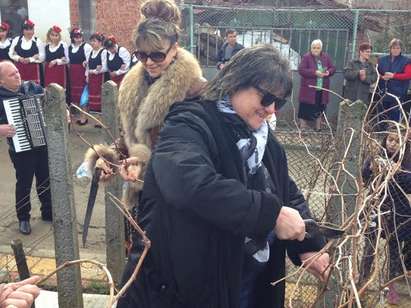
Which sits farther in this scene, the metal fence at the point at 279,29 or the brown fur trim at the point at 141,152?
the metal fence at the point at 279,29

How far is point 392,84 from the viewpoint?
29.1ft

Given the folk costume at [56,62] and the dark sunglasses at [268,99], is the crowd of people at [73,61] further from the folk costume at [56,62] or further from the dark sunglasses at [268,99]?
the dark sunglasses at [268,99]

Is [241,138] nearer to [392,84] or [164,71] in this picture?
[164,71]

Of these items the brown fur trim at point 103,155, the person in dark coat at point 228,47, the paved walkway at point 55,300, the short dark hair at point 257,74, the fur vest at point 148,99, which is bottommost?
the paved walkway at point 55,300

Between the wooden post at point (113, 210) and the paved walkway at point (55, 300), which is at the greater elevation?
the wooden post at point (113, 210)

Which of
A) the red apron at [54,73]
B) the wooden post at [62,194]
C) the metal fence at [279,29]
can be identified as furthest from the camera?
the red apron at [54,73]

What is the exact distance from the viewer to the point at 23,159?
510 cm

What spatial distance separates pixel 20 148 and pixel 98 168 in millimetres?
2342

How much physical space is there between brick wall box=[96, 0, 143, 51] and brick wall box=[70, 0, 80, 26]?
1.57 feet

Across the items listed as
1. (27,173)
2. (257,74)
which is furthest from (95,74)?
(257,74)

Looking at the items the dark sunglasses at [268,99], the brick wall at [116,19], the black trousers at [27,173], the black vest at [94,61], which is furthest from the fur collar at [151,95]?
the brick wall at [116,19]

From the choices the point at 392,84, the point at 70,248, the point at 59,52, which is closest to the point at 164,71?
the point at 70,248

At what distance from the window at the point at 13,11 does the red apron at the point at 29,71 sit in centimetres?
353

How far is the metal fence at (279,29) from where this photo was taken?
31.7 feet
